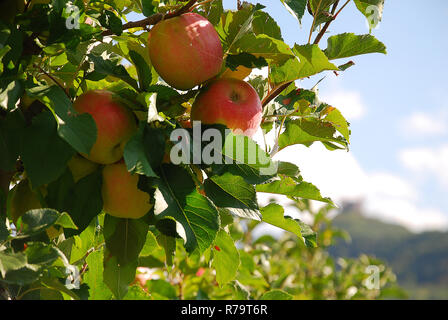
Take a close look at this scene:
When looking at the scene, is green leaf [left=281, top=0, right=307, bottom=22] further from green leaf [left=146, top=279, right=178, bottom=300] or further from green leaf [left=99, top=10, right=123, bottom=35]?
green leaf [left=146, top=279, right=178, bottom=300]

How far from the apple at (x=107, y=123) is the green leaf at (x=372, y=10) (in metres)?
0.48

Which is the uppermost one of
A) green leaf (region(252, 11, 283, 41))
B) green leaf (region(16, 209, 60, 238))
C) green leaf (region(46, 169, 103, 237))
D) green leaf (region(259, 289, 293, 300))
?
green leaf (region(252, 11, 283, 41))

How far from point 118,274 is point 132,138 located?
0.34 m

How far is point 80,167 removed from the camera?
0.88 meters

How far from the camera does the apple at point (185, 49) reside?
85cm

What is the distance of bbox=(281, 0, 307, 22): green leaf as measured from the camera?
891mm

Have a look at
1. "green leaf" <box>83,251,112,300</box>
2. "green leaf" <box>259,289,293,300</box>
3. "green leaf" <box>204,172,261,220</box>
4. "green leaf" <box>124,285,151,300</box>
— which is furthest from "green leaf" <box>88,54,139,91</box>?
"green leaf" <box>259,289,293,300</box>

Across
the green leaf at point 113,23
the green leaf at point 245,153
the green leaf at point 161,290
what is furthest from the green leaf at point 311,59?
the green leaf at point 161,290

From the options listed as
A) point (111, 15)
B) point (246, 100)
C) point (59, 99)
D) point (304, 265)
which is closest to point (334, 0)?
point (246, 100)

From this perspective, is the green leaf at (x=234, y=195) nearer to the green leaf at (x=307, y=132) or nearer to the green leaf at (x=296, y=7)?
the green leaf at (x=307, y=132)

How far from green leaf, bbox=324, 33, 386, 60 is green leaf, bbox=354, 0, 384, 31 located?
45 mm

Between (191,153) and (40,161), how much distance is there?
23 centimetres

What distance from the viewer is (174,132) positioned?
2.54 ft

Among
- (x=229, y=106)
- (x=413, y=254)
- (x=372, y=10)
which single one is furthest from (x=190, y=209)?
(x=413, y=254)
